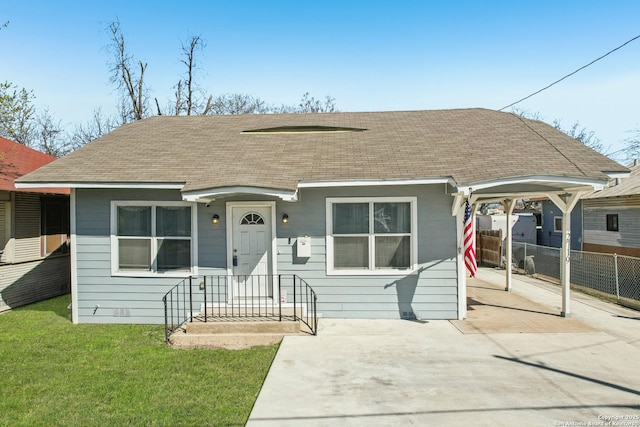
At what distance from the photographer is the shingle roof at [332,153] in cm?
755

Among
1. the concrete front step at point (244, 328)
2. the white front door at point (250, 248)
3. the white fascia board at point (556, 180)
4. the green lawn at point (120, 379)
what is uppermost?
the white fascia board at point (556, 180)

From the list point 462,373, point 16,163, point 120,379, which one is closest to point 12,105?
point 16,163

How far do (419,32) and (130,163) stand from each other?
11.5 meters

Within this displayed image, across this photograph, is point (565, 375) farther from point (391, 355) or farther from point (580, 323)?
point (580, 323)

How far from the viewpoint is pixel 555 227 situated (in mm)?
19484

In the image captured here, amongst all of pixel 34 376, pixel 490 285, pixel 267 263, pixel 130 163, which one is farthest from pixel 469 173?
pixel 34 376

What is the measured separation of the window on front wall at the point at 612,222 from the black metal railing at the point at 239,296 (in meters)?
13.3

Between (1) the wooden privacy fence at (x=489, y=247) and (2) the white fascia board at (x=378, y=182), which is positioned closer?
(2) the white fascia board at (x=378, y=182)

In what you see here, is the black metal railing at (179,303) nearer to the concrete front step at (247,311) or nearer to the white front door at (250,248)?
the concrete front step at (247,311)

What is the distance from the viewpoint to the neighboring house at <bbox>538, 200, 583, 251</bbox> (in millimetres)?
16962

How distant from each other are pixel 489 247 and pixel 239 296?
39.4ft

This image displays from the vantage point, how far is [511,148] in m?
8.47

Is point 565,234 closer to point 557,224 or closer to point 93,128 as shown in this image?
point 557,224

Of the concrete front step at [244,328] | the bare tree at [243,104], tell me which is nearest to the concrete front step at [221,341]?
the concrete front step at [244,328]
